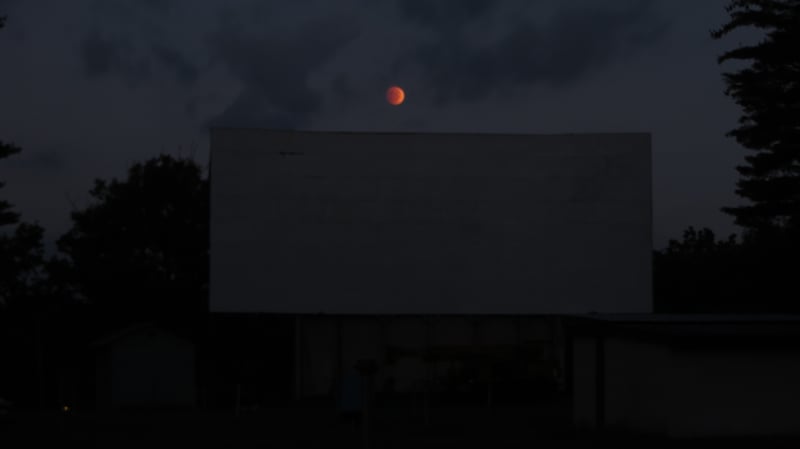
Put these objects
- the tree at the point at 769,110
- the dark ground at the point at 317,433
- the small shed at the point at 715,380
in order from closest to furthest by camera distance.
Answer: the dark ground at the point at 317,433, the small shed at the point at 715,380, the tree at the point at 769,110

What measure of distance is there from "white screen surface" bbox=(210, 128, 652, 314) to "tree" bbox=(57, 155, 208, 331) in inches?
648

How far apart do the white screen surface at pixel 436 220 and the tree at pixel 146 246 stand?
16461 mm

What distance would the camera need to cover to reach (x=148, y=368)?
1485 inches

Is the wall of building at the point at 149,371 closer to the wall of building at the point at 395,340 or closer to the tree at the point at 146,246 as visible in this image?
the wall of building at the point at 395,340

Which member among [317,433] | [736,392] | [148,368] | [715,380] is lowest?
[148,368]

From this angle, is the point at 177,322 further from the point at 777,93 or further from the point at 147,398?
the point at 777,93

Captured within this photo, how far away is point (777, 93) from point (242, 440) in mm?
22914

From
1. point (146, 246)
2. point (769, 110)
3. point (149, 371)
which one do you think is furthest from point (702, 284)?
point (146, 246)

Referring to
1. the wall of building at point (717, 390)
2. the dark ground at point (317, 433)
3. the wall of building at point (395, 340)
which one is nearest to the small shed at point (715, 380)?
the wall of building at point (717, 390)

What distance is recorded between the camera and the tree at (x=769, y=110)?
32.8 metres

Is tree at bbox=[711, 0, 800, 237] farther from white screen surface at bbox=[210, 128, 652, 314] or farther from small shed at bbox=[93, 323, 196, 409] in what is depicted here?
small shed at bbox=[93, 323, 196, 409]

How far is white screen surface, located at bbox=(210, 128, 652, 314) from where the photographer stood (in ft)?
114

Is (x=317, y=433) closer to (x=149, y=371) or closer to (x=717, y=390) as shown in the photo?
(x=717, y=390)

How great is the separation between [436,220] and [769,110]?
443 inches
